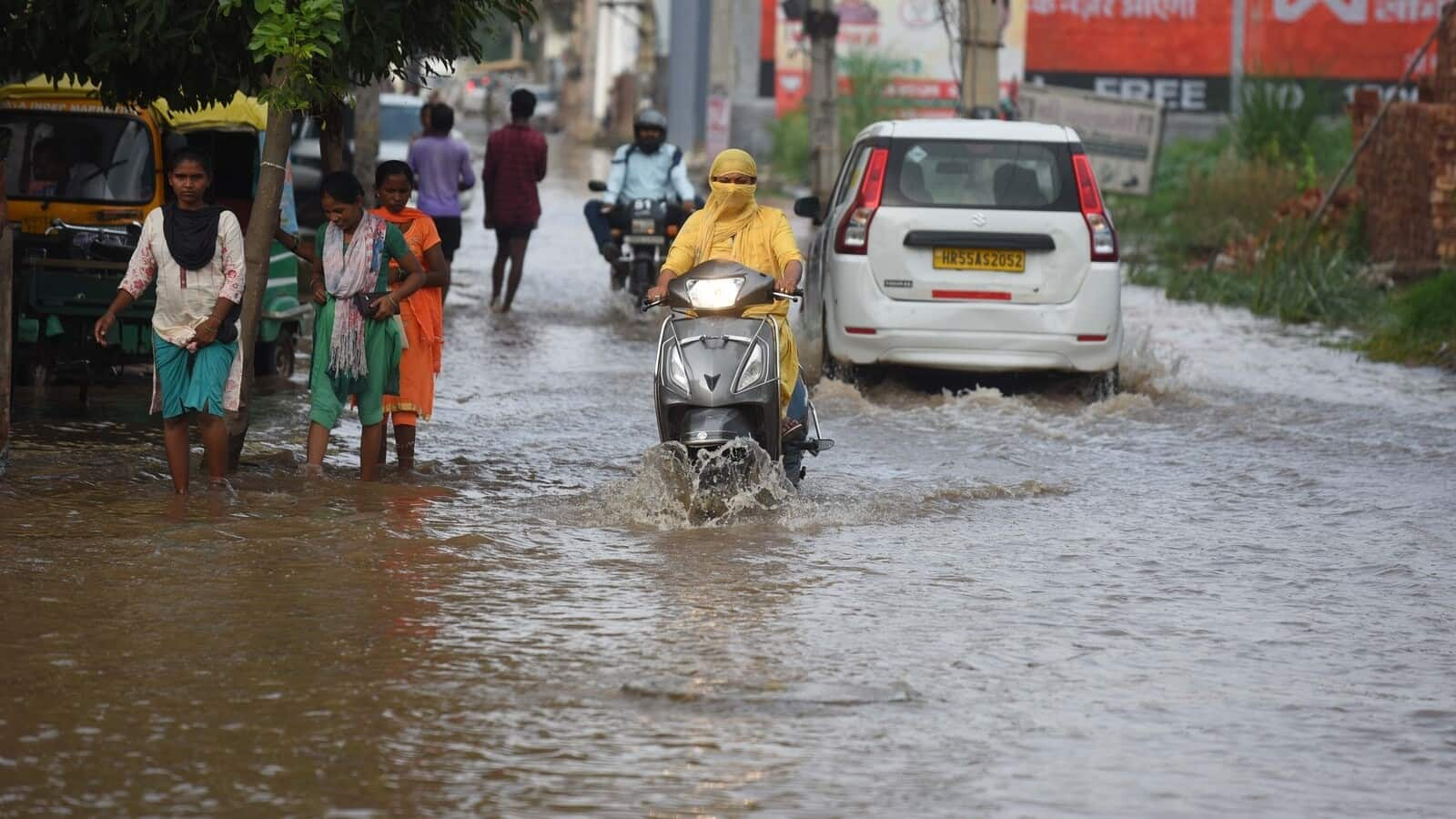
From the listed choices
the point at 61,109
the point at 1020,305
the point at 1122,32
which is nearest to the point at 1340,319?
the point at 1020,305

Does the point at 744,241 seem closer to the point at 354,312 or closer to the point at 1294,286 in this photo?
the point at 354,312

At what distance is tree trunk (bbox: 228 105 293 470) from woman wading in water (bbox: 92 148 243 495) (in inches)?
18.1

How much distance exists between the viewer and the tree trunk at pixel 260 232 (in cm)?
982

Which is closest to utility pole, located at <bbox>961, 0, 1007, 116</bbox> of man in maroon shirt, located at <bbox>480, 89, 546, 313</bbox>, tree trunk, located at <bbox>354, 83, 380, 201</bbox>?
man in maroon shirt, located at <bbox>480, 89, 546, 313</bbox>

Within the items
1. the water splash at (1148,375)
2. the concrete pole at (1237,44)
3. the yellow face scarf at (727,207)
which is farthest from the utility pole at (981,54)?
the concrete pole at (1237,44)

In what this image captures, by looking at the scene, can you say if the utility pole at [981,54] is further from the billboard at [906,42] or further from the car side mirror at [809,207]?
the billboard at [906,42]

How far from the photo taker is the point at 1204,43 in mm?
44156

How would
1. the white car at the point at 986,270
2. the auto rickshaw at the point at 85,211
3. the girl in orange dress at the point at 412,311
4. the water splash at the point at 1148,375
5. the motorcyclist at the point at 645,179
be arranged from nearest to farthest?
1. the girl in orange dress at the point at 412,311
2. the auto rickshaw at the point at 85,211
3. the white car at the point at 986,270
4. the water splash at the point at 1148,375
5. the motorcyclist at the point at 645,179

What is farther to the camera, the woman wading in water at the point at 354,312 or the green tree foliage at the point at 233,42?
the woman wading in water at the point at 354,312

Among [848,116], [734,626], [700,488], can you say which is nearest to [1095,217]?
[700,488]

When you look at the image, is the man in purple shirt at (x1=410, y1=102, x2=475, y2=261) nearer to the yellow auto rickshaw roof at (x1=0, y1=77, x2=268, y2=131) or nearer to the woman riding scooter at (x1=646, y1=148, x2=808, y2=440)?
the yellow auto rickshaw roof at (x1=0, y1=77, x2=268, y2=131)

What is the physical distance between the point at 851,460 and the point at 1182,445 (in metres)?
2.01

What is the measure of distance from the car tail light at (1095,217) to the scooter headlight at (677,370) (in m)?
4.69

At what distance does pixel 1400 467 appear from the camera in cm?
1134
